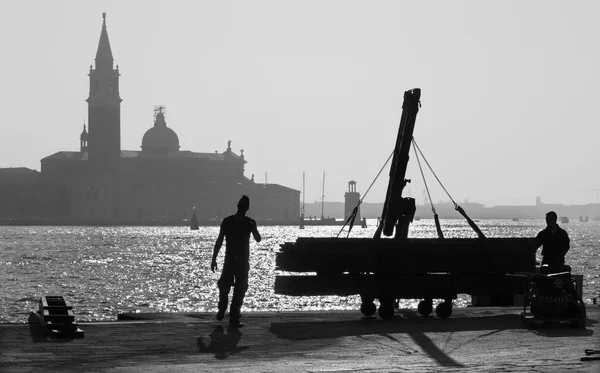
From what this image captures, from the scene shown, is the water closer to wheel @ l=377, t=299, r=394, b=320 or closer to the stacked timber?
A: the stacked timber

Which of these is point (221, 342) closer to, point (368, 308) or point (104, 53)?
point (368, 308)

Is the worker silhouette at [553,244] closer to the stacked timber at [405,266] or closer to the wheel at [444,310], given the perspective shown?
the stacked timber at [405,266]

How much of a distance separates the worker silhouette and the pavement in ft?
2.63

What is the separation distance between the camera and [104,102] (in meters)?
182

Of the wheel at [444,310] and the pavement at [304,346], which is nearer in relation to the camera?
the pavement at [304,346]

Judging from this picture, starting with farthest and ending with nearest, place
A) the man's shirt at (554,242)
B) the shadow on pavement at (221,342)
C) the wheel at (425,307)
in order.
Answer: the wheel at (425,307), the man's shirt at (554,242), the shadow on pavement at (221,342)

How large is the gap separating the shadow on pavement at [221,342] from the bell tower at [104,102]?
173m

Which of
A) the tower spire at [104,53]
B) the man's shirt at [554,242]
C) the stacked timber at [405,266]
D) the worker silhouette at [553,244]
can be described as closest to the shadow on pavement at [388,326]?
the stacked timber at [405,266]

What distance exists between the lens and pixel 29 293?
145 feet

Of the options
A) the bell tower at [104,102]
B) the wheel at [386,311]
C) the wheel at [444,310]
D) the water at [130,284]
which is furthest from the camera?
the bell tower at [104,102]

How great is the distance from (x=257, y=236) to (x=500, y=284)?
3329 millimetres

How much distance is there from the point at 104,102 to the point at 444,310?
564ft

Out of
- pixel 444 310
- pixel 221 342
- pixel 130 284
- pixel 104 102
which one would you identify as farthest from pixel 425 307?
pixel 104 102

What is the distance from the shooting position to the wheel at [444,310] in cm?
1432
